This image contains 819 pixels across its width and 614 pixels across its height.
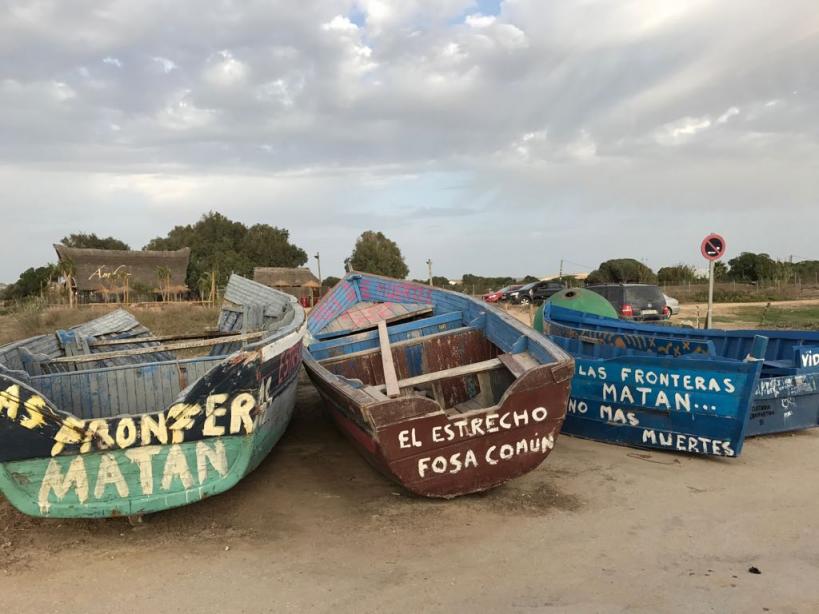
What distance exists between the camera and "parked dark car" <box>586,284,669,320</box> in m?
13.1

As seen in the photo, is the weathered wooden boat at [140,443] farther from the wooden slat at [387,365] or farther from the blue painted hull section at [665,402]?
the blue painted hull section at [665,402]

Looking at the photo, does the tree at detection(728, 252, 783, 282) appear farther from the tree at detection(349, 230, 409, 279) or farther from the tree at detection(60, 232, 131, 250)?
the tree at detection(60, 232, 131, 250)

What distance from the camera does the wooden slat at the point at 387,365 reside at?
5.11 meters

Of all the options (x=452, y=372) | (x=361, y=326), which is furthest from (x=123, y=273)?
(x=452, y=372)

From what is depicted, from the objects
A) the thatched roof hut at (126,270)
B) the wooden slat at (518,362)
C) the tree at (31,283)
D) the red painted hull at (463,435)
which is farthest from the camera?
the tree at (31,283)

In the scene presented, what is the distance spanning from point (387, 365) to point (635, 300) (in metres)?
9.26

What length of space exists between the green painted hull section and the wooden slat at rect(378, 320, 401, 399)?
4.92ft

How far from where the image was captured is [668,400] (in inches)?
220

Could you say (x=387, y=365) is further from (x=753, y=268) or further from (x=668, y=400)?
(x=753, y=268)

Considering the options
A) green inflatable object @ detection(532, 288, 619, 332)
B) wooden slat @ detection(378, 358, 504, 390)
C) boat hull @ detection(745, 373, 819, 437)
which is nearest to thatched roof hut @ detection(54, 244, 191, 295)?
green inflatable object @ detection(532, 288, 619, 332)

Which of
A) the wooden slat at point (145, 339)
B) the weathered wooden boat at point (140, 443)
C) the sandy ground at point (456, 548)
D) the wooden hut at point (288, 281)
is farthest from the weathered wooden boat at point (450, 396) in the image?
the wooden hut at point (288, 281)

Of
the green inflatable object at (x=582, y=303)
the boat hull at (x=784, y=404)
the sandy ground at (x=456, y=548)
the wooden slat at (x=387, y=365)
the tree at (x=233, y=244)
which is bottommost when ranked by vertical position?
the sandy ground at (x=456, y=548)

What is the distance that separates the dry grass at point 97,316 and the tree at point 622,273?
2636 cm

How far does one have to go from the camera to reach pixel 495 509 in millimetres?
4453
